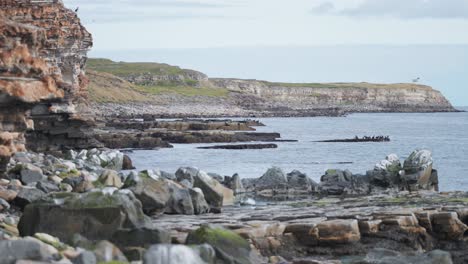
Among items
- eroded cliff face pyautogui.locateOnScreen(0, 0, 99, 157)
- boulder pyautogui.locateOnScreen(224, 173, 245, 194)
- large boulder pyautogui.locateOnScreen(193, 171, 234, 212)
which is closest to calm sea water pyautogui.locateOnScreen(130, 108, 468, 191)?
eroded cliff face pyautogui.locateOnScreen(0, 0, 99, 157)

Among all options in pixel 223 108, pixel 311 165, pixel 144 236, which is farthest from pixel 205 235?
pixel 223 108

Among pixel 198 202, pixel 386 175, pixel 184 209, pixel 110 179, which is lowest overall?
pixel 184 209

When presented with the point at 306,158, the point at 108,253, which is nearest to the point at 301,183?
the point at 108,253

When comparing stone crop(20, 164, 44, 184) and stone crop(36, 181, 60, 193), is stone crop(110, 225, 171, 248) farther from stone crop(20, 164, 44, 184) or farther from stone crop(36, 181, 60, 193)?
stone crop(20, 164, 44, 184)

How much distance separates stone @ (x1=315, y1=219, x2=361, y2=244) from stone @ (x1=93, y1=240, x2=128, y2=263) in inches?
257

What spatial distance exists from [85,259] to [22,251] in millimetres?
945

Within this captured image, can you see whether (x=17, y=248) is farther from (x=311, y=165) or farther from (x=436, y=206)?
(x=311, y=165)

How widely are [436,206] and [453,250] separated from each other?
4.38m

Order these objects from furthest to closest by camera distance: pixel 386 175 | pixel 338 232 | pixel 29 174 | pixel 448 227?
pixel 386 175
pixel 29 174
pixel 448 227
pixel 338 232

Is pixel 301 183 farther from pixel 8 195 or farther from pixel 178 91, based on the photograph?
pixel 178 91

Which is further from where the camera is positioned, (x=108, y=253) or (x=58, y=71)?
(x=58, y=71)

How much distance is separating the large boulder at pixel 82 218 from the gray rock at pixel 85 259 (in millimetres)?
2994

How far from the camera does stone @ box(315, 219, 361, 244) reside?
20984 millimetres

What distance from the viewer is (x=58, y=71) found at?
46.7 meters
